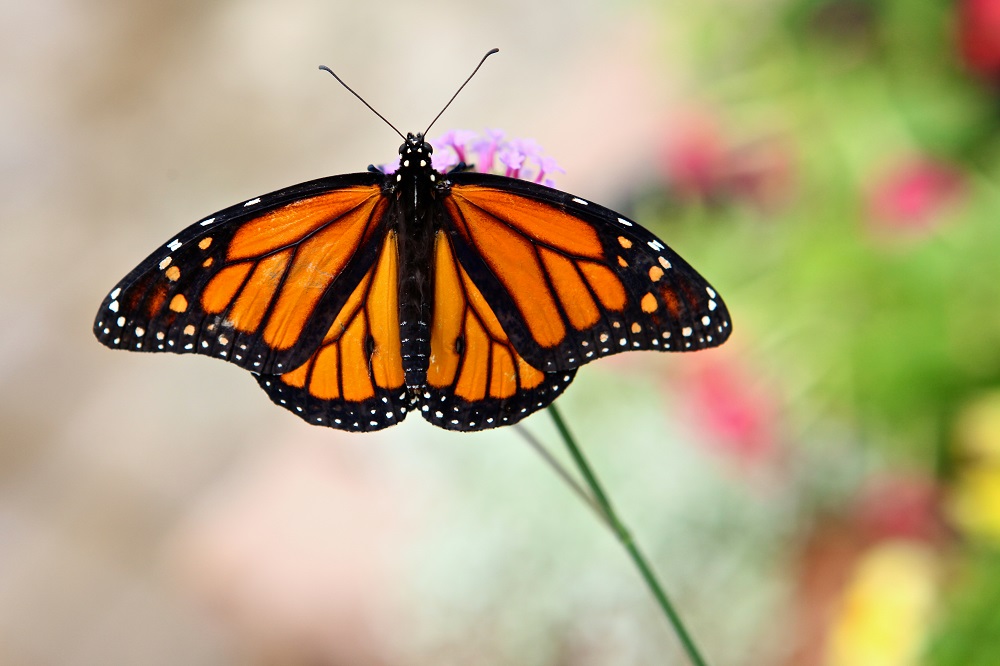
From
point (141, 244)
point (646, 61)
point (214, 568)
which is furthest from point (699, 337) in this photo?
point (141, 244)

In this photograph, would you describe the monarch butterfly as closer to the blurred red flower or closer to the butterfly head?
the butterfly head

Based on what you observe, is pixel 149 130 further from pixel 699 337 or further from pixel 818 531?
pixel 699 337

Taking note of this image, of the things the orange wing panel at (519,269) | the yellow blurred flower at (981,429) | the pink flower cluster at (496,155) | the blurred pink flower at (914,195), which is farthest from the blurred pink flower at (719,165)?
the orange wing panel at (519,269)

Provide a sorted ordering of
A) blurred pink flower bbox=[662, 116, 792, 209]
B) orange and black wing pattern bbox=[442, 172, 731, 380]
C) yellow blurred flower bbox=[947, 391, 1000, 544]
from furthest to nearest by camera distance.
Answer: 1. blurred pink flower bbox=[662, 116, 792, 209]
2. yellow blurred flower bbox=[947, 391, 1000, 544]
3. orange and black wing pattern bbox=[442, 172, 731, 380]

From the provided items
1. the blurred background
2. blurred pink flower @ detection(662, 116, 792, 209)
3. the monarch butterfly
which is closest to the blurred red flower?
the blurred background

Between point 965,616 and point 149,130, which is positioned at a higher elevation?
point 149,130
